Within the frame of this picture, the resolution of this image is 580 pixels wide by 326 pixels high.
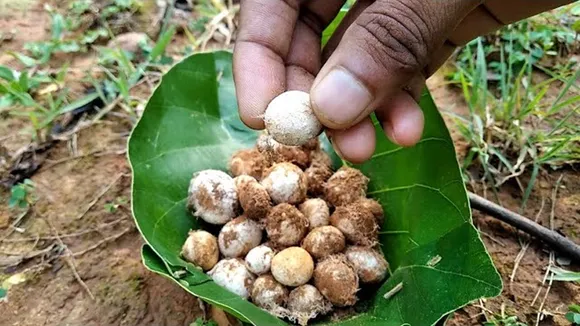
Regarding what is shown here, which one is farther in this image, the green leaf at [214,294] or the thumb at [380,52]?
the green leaf at [214,294]

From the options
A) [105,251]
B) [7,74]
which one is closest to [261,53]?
[105,251]

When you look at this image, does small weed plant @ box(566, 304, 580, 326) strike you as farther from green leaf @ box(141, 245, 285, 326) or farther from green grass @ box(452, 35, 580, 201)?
green leaf @ box(141, 245, 285, 326)

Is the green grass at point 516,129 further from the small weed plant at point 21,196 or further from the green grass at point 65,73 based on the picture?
the small weed plant at point 21,196

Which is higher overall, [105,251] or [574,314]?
[574,314]

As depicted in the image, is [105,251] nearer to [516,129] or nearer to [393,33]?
[393,33]

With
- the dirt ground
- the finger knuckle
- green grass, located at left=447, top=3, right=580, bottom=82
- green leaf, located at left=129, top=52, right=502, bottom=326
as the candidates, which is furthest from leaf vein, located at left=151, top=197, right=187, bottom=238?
green grass, located at left=447, top=3, right=580, bottom=82

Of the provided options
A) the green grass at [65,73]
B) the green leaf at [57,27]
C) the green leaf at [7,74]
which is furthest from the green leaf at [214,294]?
the green leaf at [57,27]
